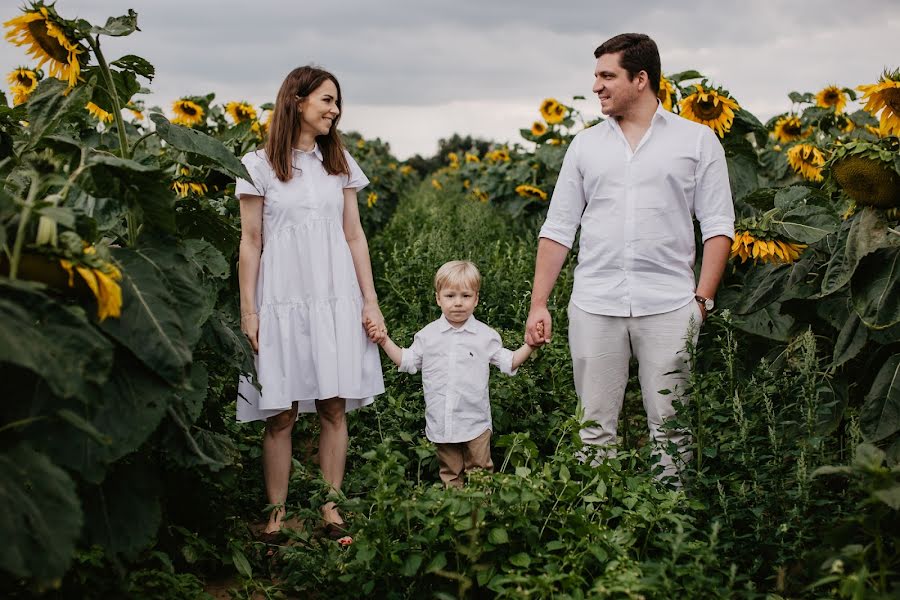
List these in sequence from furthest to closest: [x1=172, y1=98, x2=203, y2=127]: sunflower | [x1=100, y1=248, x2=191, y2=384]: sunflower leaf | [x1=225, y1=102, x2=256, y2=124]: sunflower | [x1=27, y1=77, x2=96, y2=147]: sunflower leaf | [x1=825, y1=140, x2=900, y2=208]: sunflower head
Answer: [x1=225, y1=102, x2=256, y2=124]: sunflower, [x1=172, y1=98, x2=203, y2=127]: sunflower, [x1=825, y1=140, x2=900, y2=208]: sunflower head, [x1=27, y1=77, x2=96, y2=147]: sunflower leaf, [x1=100, y1=248, x2=191, y2=384]: sunflower leaf

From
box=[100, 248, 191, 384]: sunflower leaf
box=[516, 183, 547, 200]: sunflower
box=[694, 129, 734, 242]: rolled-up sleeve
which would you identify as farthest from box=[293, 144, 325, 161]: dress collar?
box=[516, 183, 547, 200]: sunflower

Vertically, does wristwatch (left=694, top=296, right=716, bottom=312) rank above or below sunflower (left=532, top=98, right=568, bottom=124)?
below

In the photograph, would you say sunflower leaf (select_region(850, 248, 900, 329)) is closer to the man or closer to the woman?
the man

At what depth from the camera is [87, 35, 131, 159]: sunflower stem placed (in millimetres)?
2533

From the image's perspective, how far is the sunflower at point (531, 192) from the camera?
8586 millimetres

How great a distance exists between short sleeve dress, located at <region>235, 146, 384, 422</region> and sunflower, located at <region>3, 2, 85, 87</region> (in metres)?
0.79

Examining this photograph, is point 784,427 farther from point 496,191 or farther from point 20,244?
point 496,191

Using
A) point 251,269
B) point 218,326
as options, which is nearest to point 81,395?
point 218,326

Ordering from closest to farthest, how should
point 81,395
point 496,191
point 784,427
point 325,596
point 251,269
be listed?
point 81,395 → point 325,596 → point 784,427 → point 251,269 → point 496,191

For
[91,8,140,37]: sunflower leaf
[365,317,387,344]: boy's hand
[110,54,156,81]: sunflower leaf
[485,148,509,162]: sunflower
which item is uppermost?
[485,148,509,162]: sunflower

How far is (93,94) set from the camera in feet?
8.71

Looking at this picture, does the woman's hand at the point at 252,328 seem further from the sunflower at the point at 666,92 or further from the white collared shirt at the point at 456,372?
the sunflower at the point at 666,92

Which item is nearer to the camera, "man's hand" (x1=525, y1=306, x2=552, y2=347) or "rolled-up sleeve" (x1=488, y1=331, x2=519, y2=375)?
"man's hand" (x1=525, y1=306, x2=552, y2=347)

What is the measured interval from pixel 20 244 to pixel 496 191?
27.2 feet
